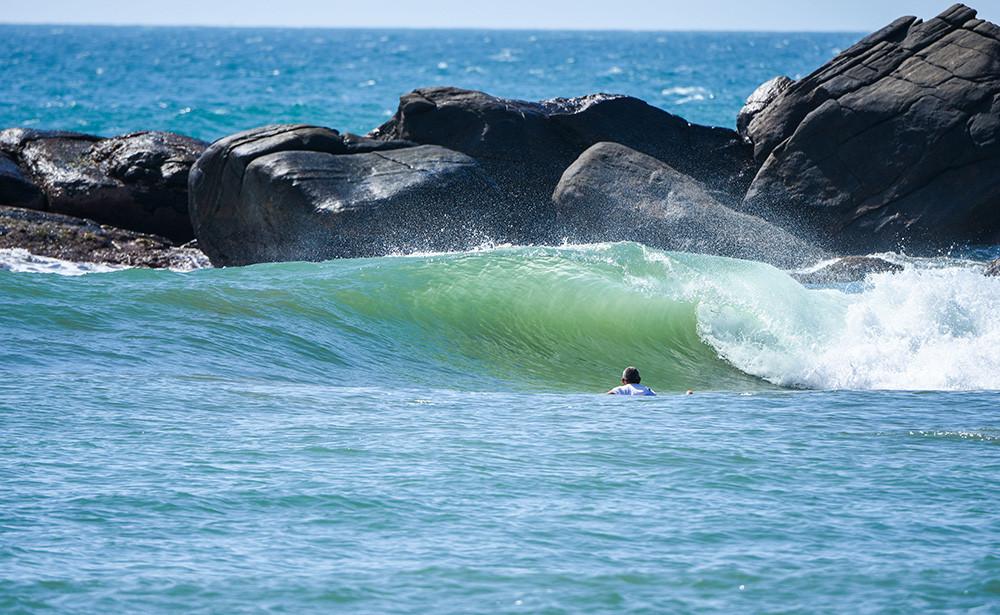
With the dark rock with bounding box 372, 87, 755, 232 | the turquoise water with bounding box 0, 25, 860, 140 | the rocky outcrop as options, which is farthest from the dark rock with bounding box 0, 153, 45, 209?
the turquoise water with bounding box 0, 25, 860, 140

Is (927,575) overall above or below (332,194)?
below

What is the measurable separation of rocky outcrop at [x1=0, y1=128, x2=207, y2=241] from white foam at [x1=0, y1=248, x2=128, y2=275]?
234 centimetres

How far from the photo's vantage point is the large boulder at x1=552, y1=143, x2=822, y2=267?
2031 centimetres

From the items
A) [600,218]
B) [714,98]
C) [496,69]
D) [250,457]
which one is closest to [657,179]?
[600,218]

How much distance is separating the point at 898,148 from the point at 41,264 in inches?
558

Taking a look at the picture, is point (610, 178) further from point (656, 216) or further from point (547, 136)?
point (547, 136)

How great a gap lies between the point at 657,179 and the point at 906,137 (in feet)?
13.7

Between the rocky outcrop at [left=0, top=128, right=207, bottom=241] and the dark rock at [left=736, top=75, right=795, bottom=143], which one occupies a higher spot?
the dark rock at [left=736, top=75, right=795, bottom=143]

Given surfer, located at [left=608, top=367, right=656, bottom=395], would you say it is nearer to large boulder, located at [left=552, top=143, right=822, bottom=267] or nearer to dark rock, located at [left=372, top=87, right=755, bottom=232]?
large boulder, located at [left=552, top=143, right=822, bottom=267]

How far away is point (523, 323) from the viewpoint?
16672mm

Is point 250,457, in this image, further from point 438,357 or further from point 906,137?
point 906,137

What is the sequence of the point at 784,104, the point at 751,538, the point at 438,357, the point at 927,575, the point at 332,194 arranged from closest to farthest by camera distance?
the point at 927,575 < the point at 751,538 < the point at 438,357 < the point at 332,194 < the point at 784,104

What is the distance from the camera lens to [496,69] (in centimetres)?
9088

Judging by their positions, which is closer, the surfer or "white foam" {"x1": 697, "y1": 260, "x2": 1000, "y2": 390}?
the surfer
